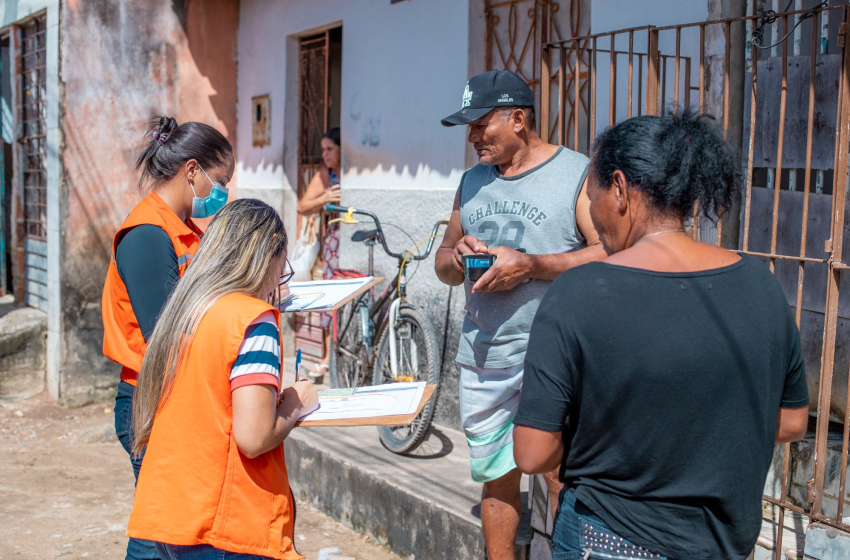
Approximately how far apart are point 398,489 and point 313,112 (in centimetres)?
405

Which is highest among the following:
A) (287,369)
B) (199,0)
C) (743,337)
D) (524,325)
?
(199,0)

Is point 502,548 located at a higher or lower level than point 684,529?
lower

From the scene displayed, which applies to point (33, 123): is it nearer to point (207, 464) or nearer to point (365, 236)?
point (365, 236)

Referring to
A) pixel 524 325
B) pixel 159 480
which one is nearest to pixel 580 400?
pixel 159 480

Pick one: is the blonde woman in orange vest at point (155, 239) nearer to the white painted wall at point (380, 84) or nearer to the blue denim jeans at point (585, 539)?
the blue denim jeans at point (585, 539)

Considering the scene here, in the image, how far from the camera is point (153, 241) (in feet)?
8.01

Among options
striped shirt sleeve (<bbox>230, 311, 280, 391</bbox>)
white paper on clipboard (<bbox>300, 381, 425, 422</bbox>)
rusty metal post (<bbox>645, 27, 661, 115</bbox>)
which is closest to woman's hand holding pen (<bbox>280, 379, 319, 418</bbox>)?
white paper on clipboard (<bbox>300, 381, 425, 422</bbox>)

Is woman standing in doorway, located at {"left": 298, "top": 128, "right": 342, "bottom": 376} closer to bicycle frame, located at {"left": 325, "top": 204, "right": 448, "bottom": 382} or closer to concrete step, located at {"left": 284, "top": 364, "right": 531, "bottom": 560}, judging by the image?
bicycle frame, located at {"left": 325, "top": 204, "right": 448, "bottom": 382}

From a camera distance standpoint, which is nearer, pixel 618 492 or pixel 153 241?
pixel 618 492

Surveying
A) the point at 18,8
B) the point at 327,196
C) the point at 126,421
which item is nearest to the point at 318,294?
the point at 126,421

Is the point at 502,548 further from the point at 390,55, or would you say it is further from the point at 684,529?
the point at 390,55

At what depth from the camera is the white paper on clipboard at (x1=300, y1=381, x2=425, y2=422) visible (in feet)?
7.04

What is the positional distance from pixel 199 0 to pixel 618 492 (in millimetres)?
7079

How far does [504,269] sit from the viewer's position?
278cm
